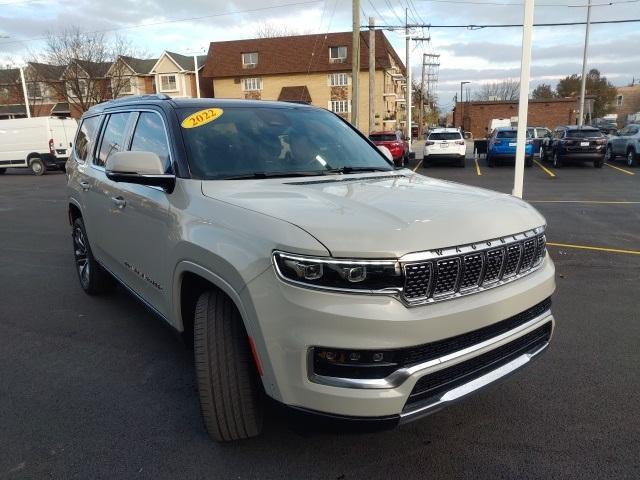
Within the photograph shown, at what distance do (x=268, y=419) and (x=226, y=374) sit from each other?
0.65 m

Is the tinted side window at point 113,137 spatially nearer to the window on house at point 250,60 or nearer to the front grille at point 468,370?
the front grille at point 468,370

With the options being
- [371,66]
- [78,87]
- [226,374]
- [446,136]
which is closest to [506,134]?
[446,136]

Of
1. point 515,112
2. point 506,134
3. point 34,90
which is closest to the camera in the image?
point 506,134

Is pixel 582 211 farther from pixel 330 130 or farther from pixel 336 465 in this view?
pixel 336 465

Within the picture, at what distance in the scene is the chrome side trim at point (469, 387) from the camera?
7.32 ft

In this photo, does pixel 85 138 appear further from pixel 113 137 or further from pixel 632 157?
pixel 632 157

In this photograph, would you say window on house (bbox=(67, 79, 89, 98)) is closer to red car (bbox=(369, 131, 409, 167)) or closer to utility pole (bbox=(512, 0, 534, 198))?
red car (bbox=(369, 131, 409, 167))

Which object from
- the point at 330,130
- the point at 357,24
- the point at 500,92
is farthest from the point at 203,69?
the point at 500,92

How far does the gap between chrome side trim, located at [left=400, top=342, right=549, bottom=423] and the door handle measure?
8.53 feet

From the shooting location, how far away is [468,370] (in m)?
2.44

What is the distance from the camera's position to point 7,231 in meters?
9.66

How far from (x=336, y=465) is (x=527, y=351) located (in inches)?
46.8

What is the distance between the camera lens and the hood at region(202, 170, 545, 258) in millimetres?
2188

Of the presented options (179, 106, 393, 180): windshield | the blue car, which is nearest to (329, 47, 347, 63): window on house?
the blue car
